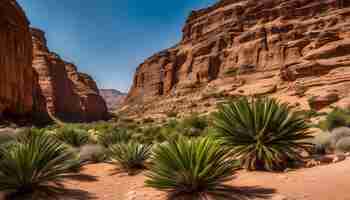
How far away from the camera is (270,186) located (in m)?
4.73

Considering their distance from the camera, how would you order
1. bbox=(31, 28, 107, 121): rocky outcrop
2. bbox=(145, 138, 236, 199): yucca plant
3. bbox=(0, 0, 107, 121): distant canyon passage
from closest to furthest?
bbox=(145, 138, 236, 199): yucca plant
bbox=(0, 0, 107, 121): distant canyon passage
bbox=(31, 28, 107, 121): rocky outcrop

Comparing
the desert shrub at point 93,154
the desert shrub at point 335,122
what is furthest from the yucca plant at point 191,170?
the desert shrub at point 335,122

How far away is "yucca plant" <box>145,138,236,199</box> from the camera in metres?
4.38

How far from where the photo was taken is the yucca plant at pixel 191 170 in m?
4.38

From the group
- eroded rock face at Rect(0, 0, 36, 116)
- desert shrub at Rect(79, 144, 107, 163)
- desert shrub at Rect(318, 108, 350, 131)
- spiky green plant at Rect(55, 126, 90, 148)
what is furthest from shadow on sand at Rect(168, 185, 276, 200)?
eroded rock face at Rect(0, 0, 36, 116)

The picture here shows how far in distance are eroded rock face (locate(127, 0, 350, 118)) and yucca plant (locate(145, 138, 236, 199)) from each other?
26484 millimetres

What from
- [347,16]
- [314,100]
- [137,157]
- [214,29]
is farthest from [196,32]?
[137,157]

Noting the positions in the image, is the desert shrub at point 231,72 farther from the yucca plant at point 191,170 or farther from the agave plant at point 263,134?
the yucca plant at point 191,170

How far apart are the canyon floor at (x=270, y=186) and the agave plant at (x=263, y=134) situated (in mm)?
432

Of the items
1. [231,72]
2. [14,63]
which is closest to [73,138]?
[14,63]

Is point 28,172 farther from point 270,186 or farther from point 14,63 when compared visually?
point 14,63

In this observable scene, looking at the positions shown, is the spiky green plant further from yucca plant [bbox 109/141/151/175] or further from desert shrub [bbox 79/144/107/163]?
yucca plant [bbox 109/141/151/175]

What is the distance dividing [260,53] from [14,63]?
42567mm

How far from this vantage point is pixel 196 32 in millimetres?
64938
